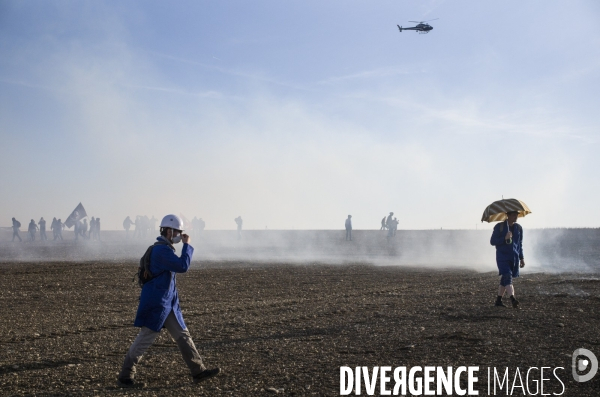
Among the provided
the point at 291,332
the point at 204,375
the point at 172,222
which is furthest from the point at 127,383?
the point at 291,332

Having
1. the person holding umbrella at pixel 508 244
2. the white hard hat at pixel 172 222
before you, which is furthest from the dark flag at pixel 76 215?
the white hard hat at pixel 172 222

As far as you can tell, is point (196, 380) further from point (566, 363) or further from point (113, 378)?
point (566, 363)

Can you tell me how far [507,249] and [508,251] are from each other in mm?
52

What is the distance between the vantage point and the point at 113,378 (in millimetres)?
7359

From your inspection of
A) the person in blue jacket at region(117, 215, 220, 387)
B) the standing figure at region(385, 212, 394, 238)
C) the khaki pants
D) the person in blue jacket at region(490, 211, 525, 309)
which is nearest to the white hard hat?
the person in blue jacket at region(117, 215, 220, 387)

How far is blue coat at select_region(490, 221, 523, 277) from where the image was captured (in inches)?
492

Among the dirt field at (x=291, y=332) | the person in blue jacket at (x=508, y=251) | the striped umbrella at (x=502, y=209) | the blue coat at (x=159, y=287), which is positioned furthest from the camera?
the striped umbrella at (x=502, y=209)

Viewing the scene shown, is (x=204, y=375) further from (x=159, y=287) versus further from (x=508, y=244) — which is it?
(x=508, y=244)

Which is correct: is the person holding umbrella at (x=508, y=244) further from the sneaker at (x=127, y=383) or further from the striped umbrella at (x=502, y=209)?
the sneaker at (x=127, y=383)

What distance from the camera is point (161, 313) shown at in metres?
6.84

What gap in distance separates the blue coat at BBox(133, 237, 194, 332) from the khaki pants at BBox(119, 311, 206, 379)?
13cm

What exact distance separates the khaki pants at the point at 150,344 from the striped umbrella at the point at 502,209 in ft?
26.9

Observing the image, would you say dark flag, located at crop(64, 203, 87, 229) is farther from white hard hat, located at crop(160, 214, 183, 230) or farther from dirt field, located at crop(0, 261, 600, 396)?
white hard hat, located at crop(160, 214, 183, 230)

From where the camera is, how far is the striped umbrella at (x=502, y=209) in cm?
1260
